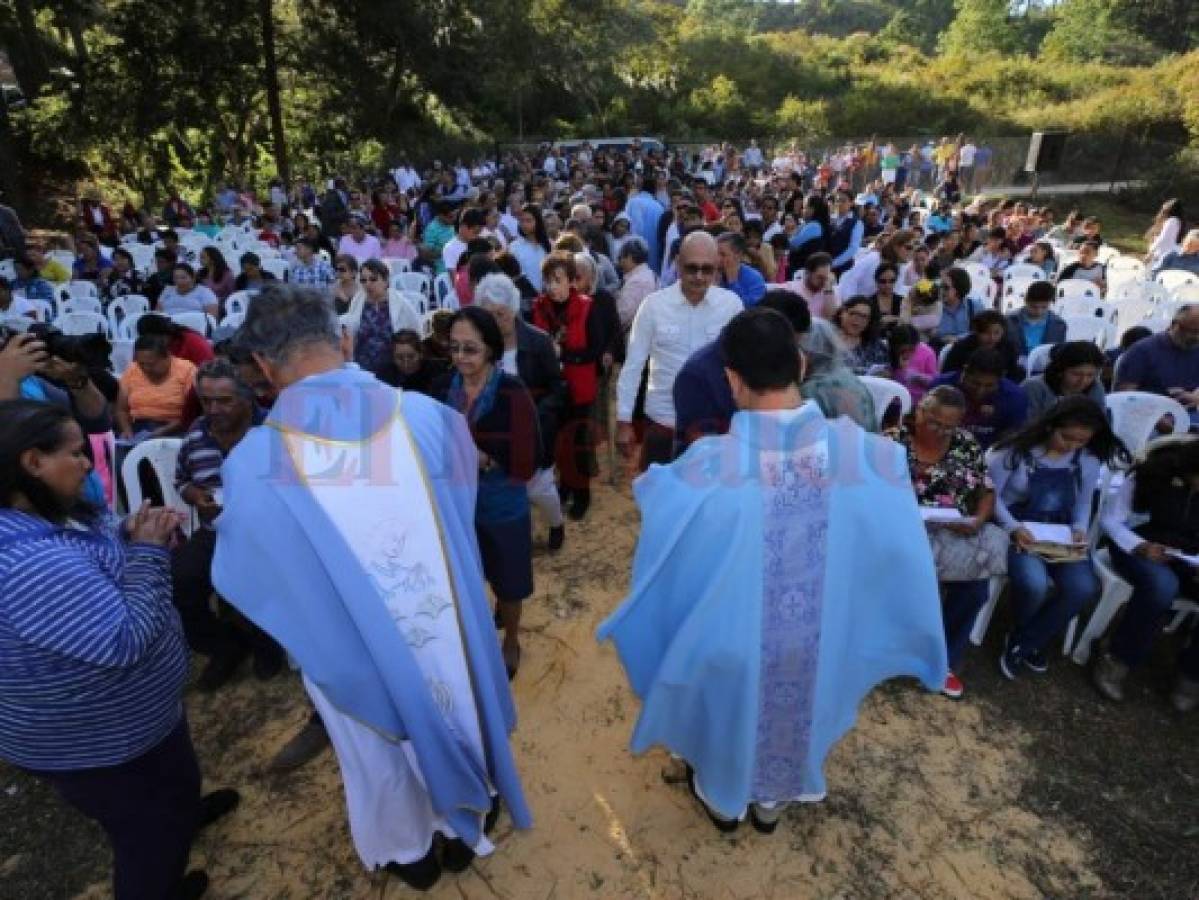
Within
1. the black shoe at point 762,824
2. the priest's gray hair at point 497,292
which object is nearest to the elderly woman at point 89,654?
the black shoe at point 762,824

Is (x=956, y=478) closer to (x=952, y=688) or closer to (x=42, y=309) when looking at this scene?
(x=952, y=688)

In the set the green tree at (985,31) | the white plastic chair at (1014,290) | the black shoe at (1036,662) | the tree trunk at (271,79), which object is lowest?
the black shoe at (1036,662)

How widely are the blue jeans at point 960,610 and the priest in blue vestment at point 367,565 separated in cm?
244

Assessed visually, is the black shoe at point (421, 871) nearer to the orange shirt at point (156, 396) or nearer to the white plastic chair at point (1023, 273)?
the orange shirt at point (156, 396)

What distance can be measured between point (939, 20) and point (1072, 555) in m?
95.1

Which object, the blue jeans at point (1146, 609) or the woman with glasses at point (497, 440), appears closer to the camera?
the woman with glasses at point (497, 440)

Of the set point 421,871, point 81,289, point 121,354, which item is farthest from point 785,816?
point 81,289

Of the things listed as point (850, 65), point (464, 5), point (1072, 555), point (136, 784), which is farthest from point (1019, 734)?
point (850, 65)

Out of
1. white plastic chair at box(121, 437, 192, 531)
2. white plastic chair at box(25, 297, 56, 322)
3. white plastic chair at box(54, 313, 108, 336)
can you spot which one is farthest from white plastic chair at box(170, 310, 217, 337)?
white plastic chair at box(121, 437, 192, 531)

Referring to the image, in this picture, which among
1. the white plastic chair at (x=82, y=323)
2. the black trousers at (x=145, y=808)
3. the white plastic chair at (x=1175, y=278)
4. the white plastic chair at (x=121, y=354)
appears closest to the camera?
the black trousers at (x=145, y=808)

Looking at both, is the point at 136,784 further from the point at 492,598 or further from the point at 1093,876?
the point at 1093,876

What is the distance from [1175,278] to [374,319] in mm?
8542

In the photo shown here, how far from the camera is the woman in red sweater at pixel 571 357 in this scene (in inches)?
190

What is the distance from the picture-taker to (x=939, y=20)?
78.6 metres
